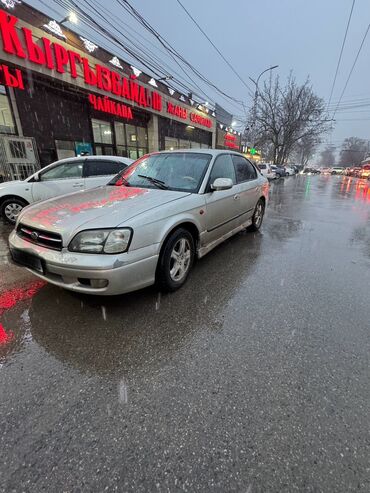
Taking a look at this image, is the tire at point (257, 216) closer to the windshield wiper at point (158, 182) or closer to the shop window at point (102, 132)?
the windshield wiper at point (158, 182)

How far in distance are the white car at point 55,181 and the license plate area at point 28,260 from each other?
3.88m

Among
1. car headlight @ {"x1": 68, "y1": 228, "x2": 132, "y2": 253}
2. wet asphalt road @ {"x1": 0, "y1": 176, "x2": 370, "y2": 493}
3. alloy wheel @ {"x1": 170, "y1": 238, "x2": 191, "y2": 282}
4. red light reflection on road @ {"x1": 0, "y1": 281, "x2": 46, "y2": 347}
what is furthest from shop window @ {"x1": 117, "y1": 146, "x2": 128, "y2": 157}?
car headlight @ {"x1": 68, "y1": 228, "x2": 132, "y2": 253}

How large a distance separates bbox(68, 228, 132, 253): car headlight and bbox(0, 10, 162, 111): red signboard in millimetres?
A: 9649

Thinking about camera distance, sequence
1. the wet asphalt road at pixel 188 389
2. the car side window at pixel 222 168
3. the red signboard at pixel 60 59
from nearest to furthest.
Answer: the wet asphalt road at pixel 188 389
the car side window at pixel 222 168
the red signboard at pixel 60 59

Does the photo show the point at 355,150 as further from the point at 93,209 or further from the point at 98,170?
the point at 93,209

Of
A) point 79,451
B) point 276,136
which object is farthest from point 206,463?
point 276,136

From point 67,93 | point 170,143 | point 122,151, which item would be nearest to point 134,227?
point 67,93

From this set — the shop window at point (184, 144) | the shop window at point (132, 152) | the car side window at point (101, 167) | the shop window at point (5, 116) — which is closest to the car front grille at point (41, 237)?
the car side window at point (101, 167)

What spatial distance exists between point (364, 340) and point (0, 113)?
1259 centimetres

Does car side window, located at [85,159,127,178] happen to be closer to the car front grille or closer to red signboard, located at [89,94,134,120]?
the car front grille

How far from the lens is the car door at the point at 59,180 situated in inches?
239

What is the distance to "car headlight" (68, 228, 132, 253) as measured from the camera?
2363 mm

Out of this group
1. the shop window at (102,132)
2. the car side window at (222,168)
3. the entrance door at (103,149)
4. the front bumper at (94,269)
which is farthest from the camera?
the entrance door at (103,149)

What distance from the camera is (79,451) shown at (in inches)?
56.9
